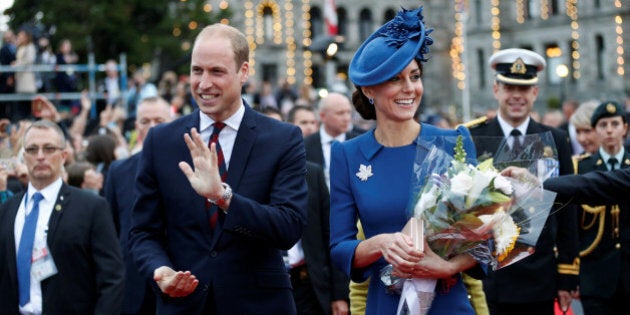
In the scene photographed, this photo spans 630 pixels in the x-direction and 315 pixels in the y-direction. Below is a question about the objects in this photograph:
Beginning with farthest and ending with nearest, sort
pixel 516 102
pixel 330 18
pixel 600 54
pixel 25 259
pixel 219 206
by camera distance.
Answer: pixel 600 54 → pixel 330 18 → pixel 516 102 → pixel 25 259 → pixel 219 206

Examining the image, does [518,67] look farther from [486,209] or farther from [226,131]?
[486,209]

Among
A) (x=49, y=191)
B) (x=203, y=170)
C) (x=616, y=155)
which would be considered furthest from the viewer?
(x=616, y=155)

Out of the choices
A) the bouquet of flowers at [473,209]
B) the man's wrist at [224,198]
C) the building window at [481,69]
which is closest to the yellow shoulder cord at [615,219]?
the bouquet of flowers at [473,209]

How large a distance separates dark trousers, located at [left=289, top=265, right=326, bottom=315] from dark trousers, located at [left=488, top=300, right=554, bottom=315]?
143 cm

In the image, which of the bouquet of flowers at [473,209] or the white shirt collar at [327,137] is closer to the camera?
the bouquet of flowers at [473,209]

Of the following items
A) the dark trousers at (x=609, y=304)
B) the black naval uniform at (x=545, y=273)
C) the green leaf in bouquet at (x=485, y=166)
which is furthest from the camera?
the dark trousers at (x=609, y=304)

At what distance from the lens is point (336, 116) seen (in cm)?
995

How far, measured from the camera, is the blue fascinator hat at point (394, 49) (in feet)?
14.3

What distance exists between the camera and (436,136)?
433 centimetres

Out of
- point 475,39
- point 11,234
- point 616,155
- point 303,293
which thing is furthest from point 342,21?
point 11,234

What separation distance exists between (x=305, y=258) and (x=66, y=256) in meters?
2.10

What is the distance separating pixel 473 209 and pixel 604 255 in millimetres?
4434

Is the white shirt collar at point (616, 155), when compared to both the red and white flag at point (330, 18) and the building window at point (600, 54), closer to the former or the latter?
the red and white flag at point (330, 18)

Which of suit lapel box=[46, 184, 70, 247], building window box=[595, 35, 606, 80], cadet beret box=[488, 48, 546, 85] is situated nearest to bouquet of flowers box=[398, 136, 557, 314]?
suit lapel box=[46, 184, 70, 247]
